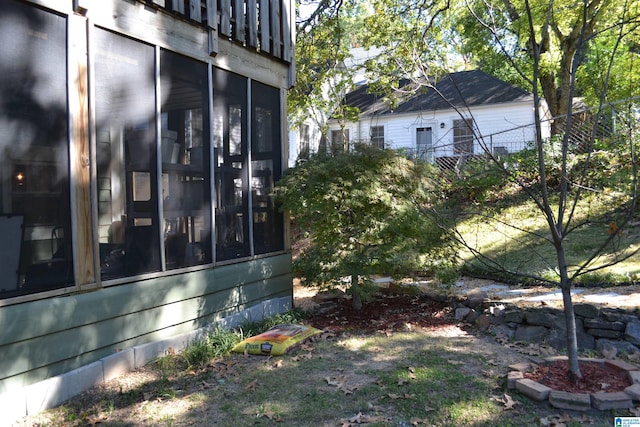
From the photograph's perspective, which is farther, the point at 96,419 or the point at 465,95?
the point at 465,95

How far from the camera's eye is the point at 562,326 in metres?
4.96

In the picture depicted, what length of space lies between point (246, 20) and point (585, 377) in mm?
5184

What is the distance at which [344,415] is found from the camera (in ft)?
11.2

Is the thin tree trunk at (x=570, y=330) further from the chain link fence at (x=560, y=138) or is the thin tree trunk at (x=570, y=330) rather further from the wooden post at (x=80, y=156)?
the wooden post at (x=80, y=156)

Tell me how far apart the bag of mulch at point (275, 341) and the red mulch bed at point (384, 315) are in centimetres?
59

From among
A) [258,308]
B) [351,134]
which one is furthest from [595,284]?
[351,134]

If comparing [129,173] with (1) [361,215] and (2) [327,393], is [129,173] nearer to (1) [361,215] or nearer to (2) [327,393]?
(2) [327,393]

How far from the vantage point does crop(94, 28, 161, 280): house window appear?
4203 millimetres

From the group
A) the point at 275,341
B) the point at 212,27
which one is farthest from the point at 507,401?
the point at 212,27

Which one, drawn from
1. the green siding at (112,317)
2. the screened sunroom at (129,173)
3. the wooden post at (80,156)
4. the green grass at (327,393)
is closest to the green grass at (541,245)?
the green grass at (327,393)

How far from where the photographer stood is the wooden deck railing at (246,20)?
5113 millimetres

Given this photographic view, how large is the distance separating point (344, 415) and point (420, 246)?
3031 millimetres

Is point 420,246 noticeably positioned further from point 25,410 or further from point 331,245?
point 25,410

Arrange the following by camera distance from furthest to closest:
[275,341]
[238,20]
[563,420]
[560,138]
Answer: [560,138] → [238,20] → [275,341] → [563,420]
